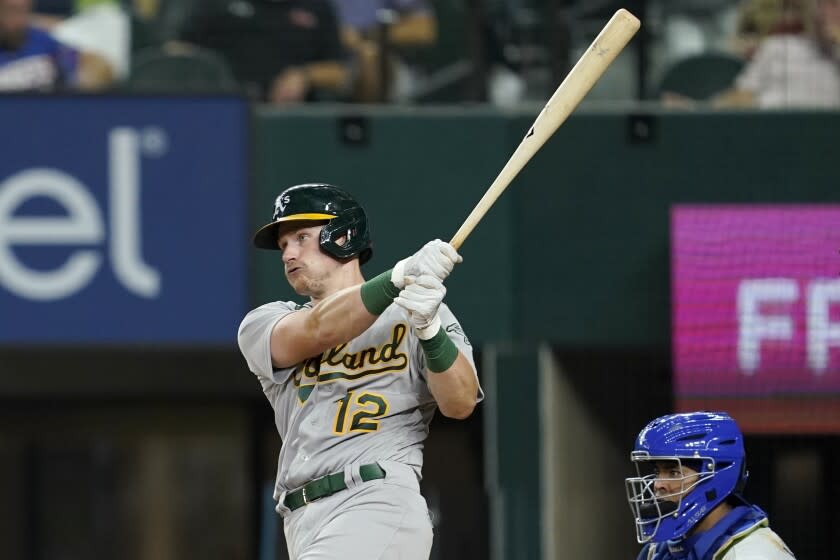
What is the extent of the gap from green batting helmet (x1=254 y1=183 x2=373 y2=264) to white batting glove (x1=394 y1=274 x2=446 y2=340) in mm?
381

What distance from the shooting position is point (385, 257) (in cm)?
698

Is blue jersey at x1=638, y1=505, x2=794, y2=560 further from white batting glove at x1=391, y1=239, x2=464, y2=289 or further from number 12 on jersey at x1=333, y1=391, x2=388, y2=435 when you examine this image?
white batting glove at x1=391, y1=239, x2=464, y2=289

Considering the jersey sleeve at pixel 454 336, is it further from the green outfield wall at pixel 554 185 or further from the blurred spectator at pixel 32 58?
the blurred spectator at pixel 32 58

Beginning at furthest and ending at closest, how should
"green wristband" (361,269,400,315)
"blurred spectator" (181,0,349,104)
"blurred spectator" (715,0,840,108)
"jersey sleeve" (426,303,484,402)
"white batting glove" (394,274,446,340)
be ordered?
"blurred spectator" (181,0,349,104) → "blurred spectator" (715,0,840,108) → "jersey sleeve" (426,303,484,402) → "green wristband" (361,269,400,315) → "white batting glove" (394,274,446,340)

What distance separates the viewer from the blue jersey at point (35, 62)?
7.00m

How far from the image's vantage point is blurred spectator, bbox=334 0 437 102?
702 cm

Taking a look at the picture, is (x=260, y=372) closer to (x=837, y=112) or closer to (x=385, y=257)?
(x=385, y=257)

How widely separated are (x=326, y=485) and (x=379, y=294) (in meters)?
0.50

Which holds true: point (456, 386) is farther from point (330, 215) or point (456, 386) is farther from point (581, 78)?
point (581, 78)

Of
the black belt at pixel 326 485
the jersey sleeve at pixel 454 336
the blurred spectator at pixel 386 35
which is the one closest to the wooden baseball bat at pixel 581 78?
the jersey sleeve at pixel 454 336

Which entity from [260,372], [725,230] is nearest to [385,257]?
[725,230]

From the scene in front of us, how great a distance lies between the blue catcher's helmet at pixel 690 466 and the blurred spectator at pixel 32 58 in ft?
12.9

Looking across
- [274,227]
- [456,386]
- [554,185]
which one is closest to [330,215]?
[274,227]

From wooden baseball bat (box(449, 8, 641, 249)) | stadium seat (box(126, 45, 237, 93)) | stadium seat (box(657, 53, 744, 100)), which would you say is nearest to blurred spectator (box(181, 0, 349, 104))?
stadium seat (box(126, 45, 237, 93))
